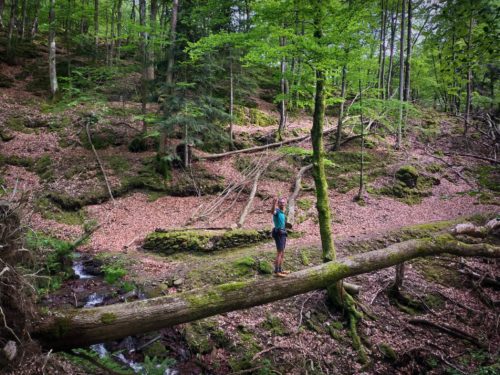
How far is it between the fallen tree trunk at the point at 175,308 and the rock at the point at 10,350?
386mm

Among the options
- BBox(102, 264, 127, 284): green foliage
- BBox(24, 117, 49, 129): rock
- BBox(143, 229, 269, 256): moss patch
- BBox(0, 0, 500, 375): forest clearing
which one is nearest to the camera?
BBox(0, 0, 500, 375): forest clearing

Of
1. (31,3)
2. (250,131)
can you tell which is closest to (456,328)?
(250,131)

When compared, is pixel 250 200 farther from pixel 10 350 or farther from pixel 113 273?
pixel 10 350

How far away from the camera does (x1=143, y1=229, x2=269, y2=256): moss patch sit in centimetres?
1026

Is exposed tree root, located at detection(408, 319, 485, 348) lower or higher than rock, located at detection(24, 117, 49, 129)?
lower

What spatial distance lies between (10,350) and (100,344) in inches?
145

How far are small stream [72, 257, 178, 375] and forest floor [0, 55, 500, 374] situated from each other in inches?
7.7

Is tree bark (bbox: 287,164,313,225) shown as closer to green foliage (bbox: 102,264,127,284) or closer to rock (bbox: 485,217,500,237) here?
green foliage (bbox: 102,264,127,284)

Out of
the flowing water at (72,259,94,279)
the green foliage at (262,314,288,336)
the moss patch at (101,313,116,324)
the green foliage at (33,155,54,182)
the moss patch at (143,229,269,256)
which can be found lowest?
the green foliage at (262,314,288,336)

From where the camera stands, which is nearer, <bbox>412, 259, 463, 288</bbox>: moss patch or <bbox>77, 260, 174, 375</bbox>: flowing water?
<bbox>77, 260, 174, 375</bbox>: flowing water

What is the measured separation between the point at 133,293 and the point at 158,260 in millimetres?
1881

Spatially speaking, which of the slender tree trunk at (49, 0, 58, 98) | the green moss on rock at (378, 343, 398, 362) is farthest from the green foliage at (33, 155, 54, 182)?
the green moss on rock at (378, 343, 398, 362)

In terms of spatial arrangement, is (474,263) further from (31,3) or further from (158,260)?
(31,3)

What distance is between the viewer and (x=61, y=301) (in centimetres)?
723
